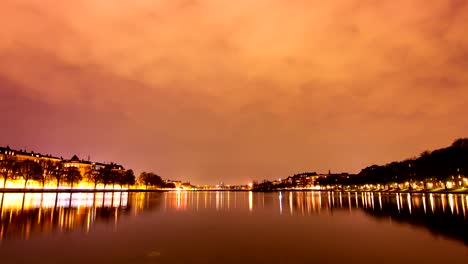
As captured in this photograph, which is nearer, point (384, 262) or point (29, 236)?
point (384, 262)

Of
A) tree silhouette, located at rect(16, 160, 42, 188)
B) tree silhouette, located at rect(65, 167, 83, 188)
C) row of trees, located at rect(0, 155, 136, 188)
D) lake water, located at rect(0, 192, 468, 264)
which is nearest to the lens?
lake water, located at rect(0, 192, 468, 264)

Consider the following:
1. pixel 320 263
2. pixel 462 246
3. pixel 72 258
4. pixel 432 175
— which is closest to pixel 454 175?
pixel 432 175

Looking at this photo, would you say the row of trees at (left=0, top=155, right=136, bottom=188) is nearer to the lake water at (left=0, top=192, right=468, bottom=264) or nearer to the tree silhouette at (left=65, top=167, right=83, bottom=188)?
the tree silhouette at (left=65, top=167, right=83, bottom=188)

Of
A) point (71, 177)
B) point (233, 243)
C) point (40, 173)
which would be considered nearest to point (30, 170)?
point (40, 173)

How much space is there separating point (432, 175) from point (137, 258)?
124116 millimetres

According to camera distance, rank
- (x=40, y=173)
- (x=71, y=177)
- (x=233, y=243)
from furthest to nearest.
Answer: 1. (x=71, y=177)
2. (x=40, y=173)
3. (x=233, y=243)

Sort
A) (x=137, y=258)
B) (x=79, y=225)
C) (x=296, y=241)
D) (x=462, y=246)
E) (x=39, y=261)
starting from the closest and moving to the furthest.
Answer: (x=39, y=261)
(x=137, y=258)
(x=462, y=246)
(x=296, y=241)
(x=79, y=225)

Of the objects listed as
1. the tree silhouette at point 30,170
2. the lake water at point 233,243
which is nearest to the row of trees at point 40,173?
→ the tree silhouette at point 30,170

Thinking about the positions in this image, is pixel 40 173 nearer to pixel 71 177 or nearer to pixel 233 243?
pixel 71 177

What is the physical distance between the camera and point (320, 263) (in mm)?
15703

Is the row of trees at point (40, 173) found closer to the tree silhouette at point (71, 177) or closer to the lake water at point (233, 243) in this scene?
the tree silhouette at point (71, 177)

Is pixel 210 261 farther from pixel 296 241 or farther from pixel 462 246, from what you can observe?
pixel 462 246

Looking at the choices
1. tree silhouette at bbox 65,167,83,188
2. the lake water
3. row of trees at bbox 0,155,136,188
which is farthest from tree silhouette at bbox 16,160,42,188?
the lake water

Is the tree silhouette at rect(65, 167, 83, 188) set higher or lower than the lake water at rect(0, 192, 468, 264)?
higher
